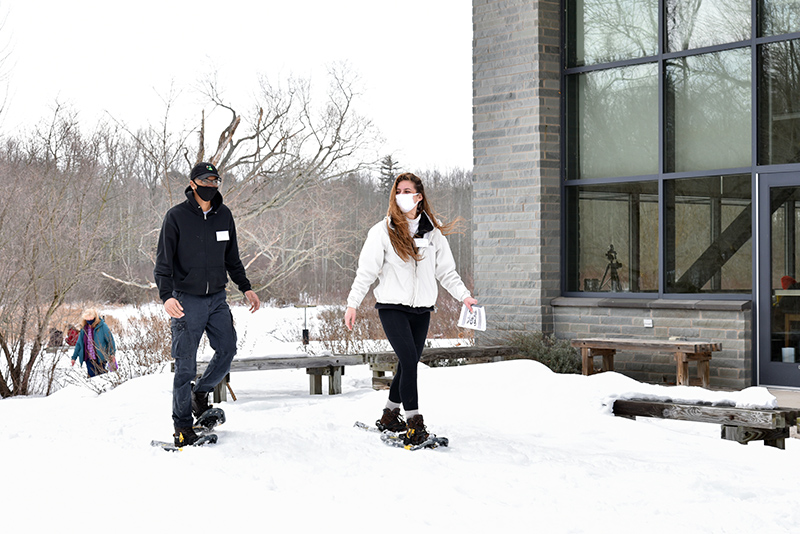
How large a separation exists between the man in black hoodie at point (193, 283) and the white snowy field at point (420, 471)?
0.44 m

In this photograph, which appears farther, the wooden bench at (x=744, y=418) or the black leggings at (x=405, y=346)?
the wooden bench at (x=744, y=418)

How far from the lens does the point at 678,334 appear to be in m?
9.66

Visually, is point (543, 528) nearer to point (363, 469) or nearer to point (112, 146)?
point (363, 469)

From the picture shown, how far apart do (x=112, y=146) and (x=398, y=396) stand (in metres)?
11.5

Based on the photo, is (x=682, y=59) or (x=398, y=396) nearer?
(x=398, y=396)

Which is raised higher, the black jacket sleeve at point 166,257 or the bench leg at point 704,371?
the black jacket sleeve at point 166,257

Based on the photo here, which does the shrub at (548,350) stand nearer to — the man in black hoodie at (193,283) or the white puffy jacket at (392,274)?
the white puffy jacket at (392,274)

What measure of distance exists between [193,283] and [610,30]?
23.2 ft

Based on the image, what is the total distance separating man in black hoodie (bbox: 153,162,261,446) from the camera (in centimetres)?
557

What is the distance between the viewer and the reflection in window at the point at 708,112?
31.3 feet

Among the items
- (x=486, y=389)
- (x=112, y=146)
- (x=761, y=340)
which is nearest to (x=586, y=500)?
(x=486, y=389)

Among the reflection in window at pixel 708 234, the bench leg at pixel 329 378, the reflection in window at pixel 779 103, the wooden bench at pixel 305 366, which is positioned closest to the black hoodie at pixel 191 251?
the wooden bench at pixel 305 366

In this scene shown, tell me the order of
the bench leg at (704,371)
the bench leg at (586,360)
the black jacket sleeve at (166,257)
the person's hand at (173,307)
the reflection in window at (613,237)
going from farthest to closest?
the reflection in window at (613,237) < the bench leg at (586,360) < the bench leg at (704,371) < the black jacket sleeve at (166,257) < the person's hand at (173,307)

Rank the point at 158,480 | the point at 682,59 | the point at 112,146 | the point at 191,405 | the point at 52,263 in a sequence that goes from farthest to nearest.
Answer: the point at 112,146 → the point at 52,263 → the point at 682,59 → the point at 191,405 → the point at 158,480
